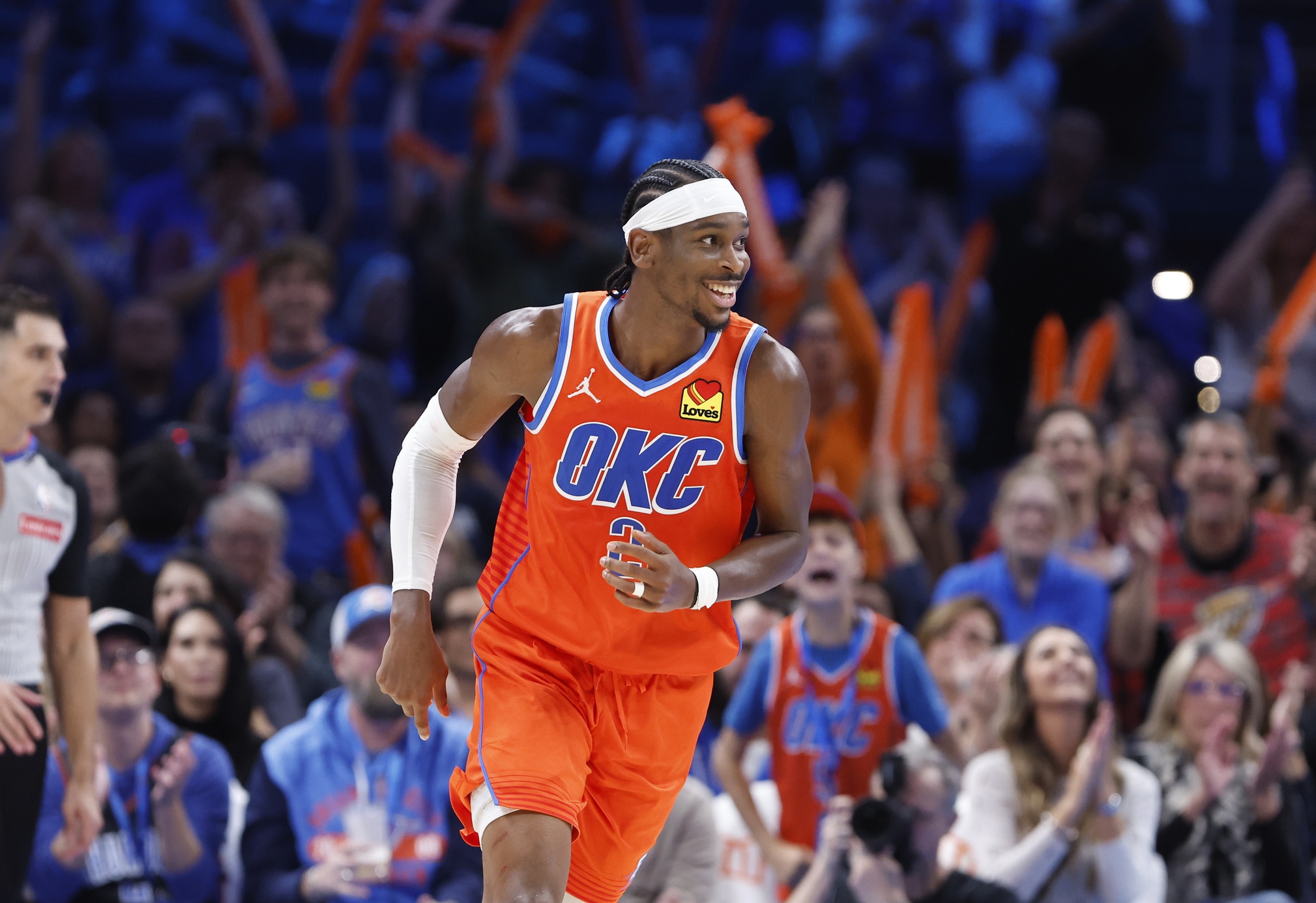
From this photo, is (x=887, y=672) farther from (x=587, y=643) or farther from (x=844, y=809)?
(x=587, y=643)

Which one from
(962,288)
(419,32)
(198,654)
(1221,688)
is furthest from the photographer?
(419,32)

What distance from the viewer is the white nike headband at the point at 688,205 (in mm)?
3570

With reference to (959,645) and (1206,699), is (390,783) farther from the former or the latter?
(1206,699)

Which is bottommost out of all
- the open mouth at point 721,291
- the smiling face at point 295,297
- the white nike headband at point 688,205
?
the open mouth at point 721,291

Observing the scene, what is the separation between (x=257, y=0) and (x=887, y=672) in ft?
24.8

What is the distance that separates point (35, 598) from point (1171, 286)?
7.15 meters

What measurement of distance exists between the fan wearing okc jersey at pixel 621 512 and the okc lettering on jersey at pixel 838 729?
1.91 metres

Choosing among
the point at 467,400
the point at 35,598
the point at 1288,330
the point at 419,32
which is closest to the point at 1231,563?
the point at 1288,330

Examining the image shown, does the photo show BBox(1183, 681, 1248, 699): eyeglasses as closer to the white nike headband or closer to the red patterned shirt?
the red patterned shirt

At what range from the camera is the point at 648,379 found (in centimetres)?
363

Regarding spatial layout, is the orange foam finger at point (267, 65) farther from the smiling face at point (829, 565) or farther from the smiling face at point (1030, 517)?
the smiling face at point (829, 565)

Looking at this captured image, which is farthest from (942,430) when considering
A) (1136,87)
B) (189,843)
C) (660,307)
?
(660,307)

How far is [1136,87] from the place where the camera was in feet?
32.8

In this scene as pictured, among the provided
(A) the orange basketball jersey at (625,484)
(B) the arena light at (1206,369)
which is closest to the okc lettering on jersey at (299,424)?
(A) the orange basketball jersey at (625,484)
